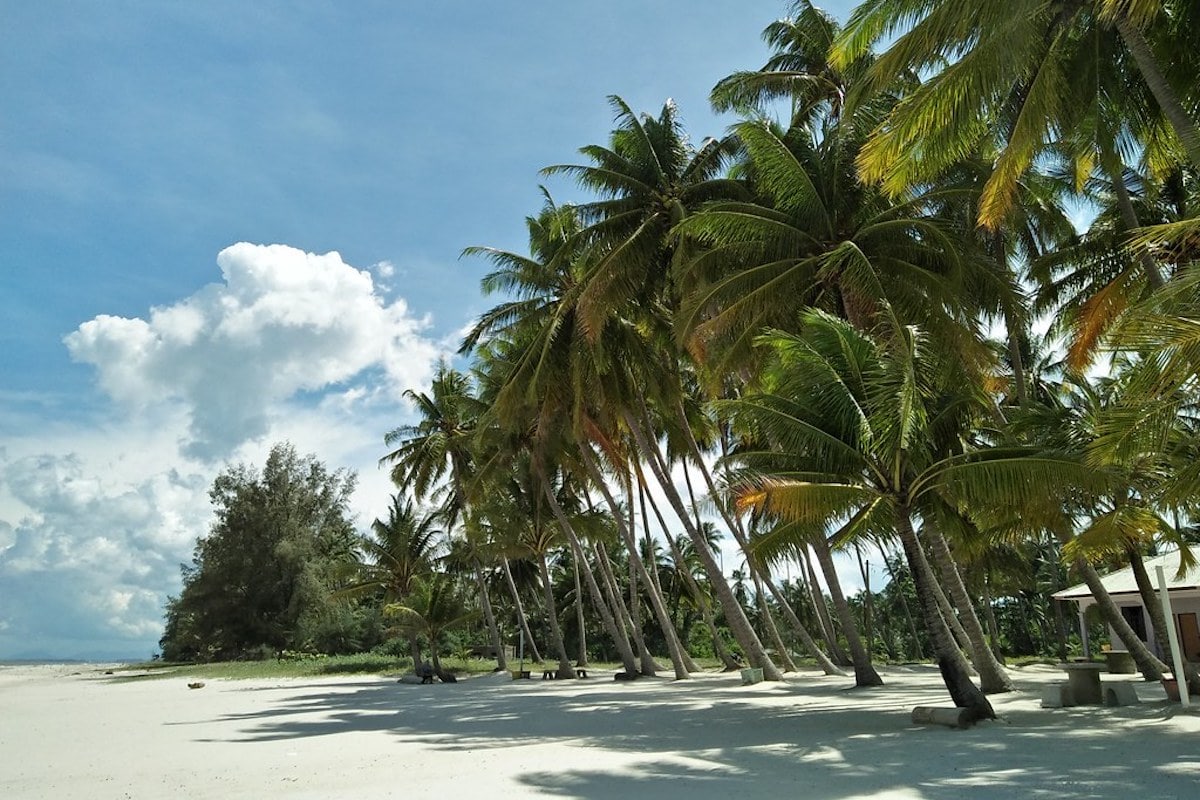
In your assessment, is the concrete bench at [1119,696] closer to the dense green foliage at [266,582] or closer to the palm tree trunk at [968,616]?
the palm tree trunk at [968,616]

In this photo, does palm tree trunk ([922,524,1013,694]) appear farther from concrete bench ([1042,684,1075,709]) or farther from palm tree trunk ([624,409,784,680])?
palm tree trunk ([624,409,784,680])

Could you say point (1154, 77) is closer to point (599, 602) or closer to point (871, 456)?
point (871, 456)

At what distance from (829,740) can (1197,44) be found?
1008 centimetres

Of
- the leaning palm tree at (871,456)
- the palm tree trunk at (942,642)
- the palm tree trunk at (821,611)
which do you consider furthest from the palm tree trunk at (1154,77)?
the palm tree trunk at (821,611)

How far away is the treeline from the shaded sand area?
189 centimetres

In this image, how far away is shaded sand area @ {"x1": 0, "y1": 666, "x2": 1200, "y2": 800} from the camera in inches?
288

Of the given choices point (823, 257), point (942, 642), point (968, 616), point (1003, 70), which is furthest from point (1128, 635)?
point (1003, 70)

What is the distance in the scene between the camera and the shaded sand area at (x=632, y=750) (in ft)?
24.0

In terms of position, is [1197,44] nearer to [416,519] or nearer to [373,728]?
[373,728]

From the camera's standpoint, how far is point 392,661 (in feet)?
124

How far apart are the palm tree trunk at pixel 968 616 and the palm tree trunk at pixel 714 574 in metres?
5.81

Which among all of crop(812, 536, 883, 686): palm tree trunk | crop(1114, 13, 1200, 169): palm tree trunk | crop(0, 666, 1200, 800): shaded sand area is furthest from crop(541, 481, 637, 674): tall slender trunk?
crop(1114, 13, 1200, 169): palm tree trunk

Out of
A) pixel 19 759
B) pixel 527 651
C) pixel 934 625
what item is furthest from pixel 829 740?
pixel 527 651

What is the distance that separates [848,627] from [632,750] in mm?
9127
